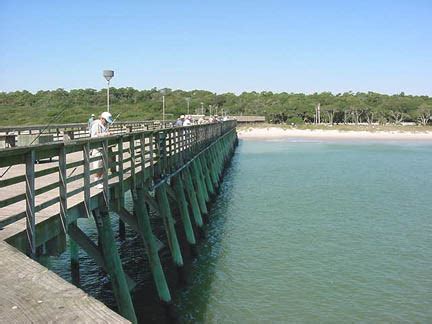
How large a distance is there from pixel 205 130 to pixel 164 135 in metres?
11.5

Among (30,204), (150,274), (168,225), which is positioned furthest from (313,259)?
(30,204)

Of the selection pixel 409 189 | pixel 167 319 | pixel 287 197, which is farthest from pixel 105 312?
pixel 409 189

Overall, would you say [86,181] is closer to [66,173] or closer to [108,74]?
[66,173]

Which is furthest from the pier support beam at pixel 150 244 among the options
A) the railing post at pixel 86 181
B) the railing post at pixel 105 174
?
the railing post at pixel 86 181

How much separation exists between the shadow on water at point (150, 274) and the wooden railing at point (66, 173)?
0.74 m

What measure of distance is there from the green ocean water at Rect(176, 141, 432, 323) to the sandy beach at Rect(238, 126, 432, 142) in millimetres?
81645

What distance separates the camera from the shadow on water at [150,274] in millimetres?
10430

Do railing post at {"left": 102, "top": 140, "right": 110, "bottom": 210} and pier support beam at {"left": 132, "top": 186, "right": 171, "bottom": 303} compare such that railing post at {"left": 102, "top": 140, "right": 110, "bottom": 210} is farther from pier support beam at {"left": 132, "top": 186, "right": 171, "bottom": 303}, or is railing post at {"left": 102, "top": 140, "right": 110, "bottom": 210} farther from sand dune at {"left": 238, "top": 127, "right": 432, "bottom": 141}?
sand dune at {"left": 238, "top": 127, "right": 432, "bottom": 141}

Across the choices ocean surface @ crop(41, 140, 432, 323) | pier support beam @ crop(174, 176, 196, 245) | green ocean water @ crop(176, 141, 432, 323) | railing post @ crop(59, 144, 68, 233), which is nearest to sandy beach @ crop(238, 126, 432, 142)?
green ocean water @ crop(176, 141, 432, 323)

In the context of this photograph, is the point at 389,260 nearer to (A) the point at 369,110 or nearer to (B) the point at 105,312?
(B) the point at 105,312

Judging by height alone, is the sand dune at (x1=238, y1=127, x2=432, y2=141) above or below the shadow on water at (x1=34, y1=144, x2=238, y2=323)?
below

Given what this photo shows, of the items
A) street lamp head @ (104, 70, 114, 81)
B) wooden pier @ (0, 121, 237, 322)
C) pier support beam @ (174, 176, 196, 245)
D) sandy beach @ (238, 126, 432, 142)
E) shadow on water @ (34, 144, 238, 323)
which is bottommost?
sandy beach @ (238, 126, 432, 142)

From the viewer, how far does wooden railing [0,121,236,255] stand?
17.6 feet

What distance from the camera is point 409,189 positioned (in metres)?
30.7
